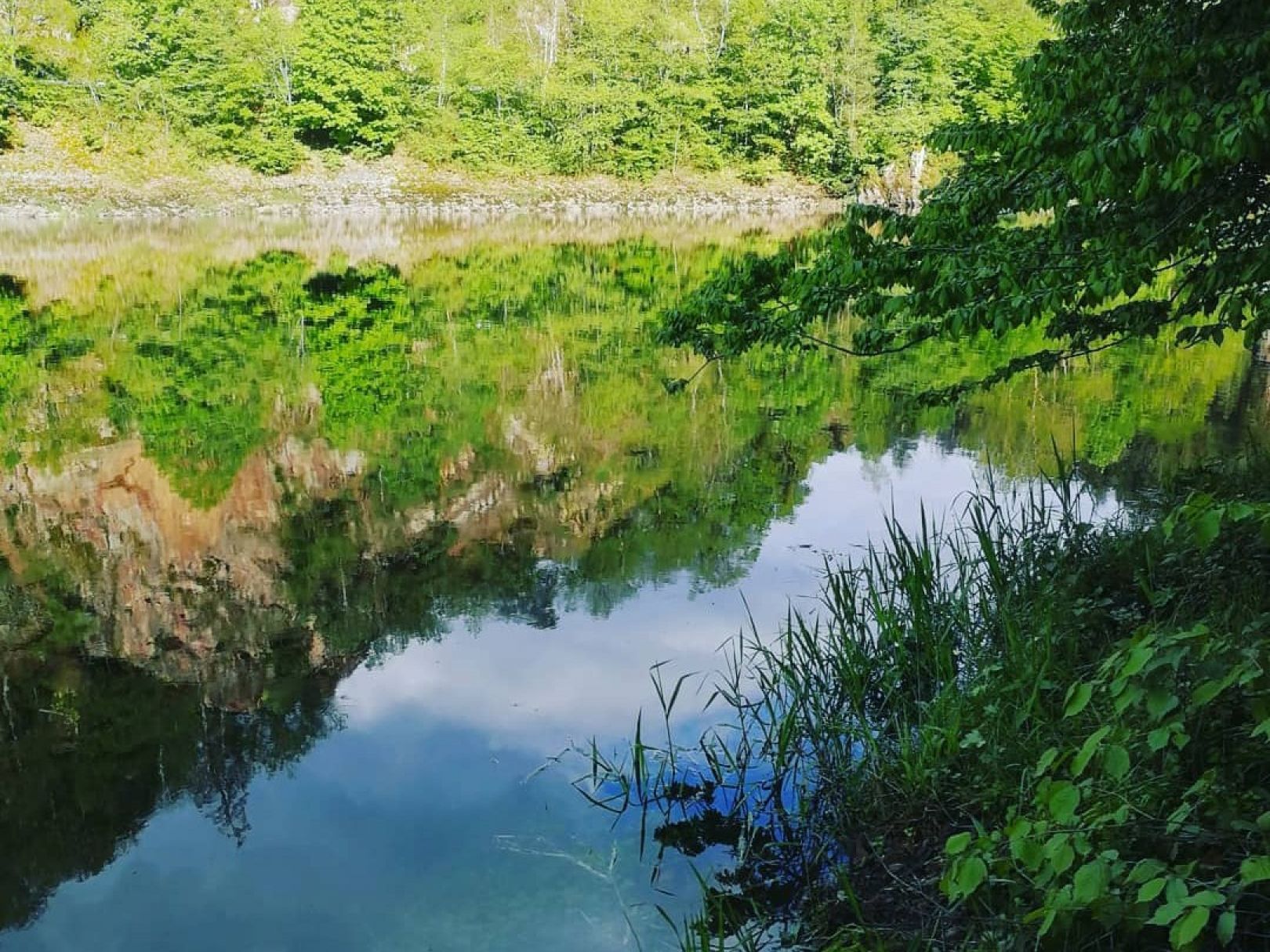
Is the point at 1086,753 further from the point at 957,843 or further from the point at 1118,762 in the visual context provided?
the point at 957,843

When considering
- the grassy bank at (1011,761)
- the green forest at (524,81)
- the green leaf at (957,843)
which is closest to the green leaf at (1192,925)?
the grassy bank at (1011,761)

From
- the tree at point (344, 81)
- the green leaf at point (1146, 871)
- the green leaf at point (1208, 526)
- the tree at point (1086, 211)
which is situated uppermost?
the tree at point (344, 81)

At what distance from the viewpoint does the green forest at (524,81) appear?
187ft

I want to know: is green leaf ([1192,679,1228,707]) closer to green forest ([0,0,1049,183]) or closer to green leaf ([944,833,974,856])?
green leaf ([944,833,974,856])

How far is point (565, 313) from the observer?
2661 centimetres

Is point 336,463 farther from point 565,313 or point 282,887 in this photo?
point 565,313

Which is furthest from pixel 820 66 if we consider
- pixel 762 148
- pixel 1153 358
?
pixel 1153 358

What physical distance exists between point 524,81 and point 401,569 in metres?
59.7

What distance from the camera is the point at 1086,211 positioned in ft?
20.9

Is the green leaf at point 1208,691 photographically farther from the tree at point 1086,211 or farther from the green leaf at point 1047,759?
the tree at point 1086,211

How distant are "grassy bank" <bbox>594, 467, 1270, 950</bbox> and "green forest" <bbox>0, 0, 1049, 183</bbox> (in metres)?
56.4

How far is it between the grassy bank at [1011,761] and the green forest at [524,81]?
56352 millimetres

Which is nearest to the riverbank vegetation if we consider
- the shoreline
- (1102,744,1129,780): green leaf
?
(1102,744,1129,780): green leaf

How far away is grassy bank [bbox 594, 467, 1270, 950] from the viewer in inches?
128
